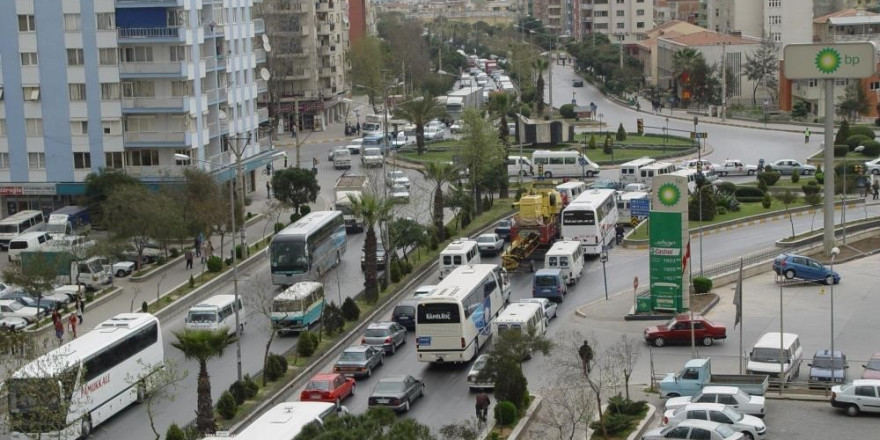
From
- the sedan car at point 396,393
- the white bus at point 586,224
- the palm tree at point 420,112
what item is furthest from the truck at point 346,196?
the sedan car at point 396,393

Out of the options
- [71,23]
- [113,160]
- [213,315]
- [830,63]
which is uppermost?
[71,23]

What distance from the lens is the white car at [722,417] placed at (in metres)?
34.1

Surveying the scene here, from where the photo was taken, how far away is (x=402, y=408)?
38719mm

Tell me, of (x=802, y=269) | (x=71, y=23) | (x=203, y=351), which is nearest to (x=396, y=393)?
(x=203, y=351)

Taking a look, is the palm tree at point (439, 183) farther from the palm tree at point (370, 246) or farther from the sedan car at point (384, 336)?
the sedan car at point (384, 336)

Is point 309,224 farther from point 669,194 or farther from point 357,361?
point 669,194

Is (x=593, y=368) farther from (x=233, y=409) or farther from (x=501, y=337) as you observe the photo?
(x=233, y=409)

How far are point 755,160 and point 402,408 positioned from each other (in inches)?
2070

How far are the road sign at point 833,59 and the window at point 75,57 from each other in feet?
110

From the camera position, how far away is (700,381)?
38406 millimetres

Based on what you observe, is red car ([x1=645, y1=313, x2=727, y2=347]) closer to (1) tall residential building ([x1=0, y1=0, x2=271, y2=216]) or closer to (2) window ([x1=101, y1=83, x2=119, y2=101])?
(1) tall residential building ([x1=0, y1=0, x2=271, y2=216])

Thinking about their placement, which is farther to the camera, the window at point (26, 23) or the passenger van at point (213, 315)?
the window at point (26, 23)

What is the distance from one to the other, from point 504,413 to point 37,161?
41.4 meters

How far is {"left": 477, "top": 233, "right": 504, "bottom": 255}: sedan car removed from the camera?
61094 mm
